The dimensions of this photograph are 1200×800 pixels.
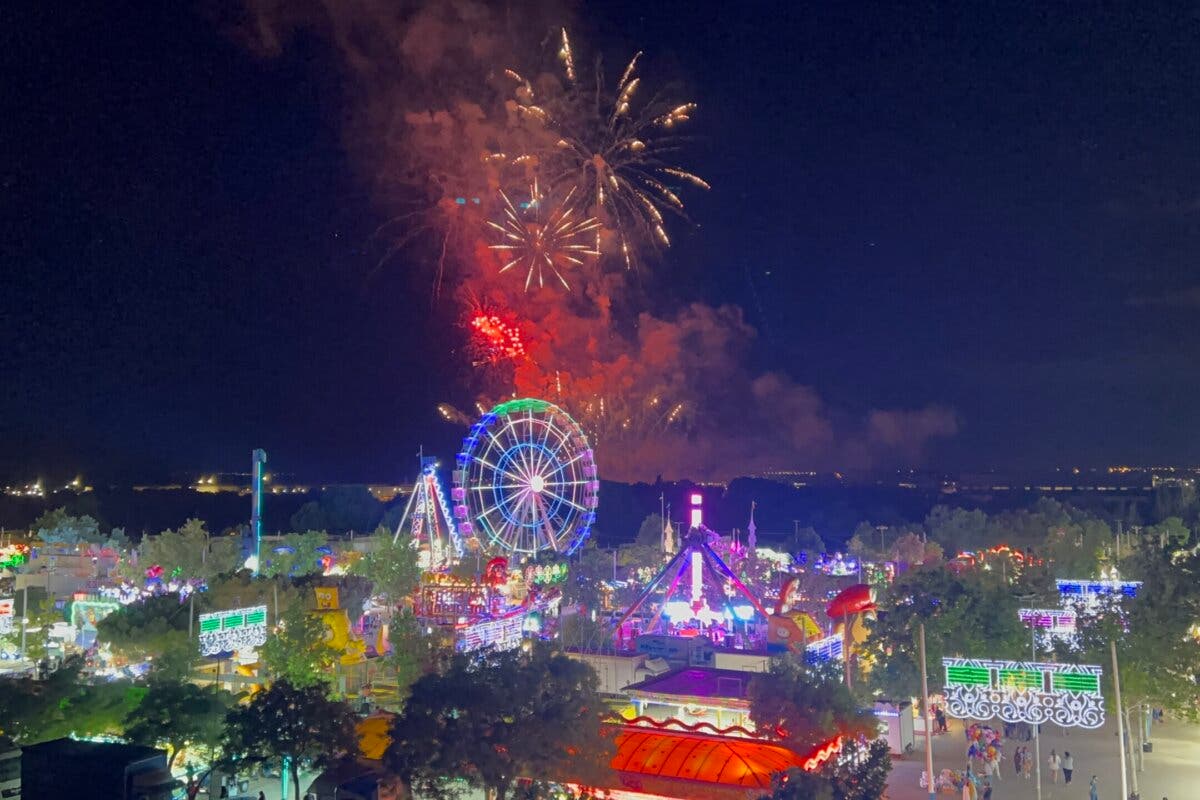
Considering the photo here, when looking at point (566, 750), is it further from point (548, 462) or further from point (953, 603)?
point (548, 462)

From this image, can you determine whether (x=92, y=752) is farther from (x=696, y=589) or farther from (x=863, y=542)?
(x=863, y=542)

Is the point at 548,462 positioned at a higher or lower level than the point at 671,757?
higher

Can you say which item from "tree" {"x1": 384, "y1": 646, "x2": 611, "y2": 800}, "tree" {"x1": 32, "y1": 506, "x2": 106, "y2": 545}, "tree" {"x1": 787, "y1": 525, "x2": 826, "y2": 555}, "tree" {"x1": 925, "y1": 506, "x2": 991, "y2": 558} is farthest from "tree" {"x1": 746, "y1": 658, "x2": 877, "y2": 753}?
"tree" {"x1": 787, "y1": 525, "x2": 826, "y2": 555}

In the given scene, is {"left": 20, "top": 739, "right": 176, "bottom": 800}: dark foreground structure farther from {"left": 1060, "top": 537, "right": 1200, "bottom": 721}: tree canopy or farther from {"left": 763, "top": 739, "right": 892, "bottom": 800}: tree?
{"left": 1060, "top": 537, "right": 1200, "bottom": 721}: tree canopy

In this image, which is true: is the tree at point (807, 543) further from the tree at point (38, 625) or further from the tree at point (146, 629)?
the tree at point (146, 629)

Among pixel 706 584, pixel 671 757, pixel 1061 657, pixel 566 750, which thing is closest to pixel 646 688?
pixel 671 757

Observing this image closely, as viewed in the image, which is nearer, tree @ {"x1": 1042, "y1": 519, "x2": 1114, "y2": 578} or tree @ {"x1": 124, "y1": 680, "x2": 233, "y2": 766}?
tree @ {"x1": 124, "y1": 680, "x2": 233, "y2": 766}

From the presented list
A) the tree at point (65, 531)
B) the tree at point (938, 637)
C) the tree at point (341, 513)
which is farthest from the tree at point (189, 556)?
the tree at point (938, 637)

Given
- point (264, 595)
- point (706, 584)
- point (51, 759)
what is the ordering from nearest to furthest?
point (51, 759) → point (264, 595) → point (706, 584)
